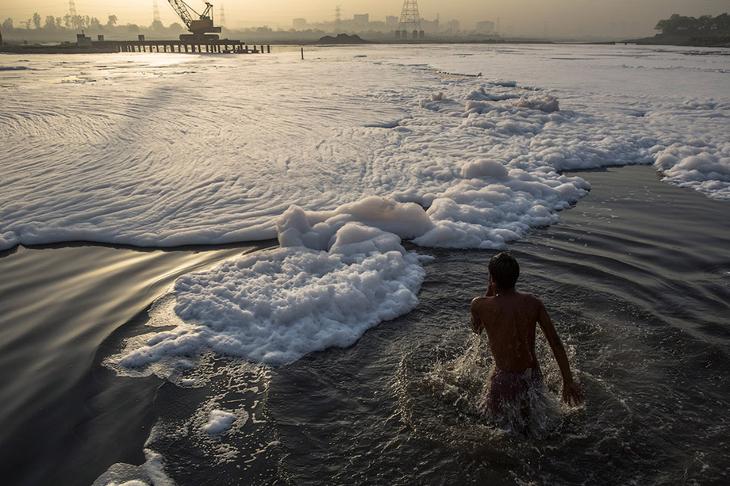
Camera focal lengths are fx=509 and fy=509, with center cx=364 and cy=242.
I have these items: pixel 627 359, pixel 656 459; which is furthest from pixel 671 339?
pixel 656 459

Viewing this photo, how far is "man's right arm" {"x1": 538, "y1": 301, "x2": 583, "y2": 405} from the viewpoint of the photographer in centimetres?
330

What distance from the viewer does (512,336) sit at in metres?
3.40

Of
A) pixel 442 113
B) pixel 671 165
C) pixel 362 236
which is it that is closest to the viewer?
pixel 362 236

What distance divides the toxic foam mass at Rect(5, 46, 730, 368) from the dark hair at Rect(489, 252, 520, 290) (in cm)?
197

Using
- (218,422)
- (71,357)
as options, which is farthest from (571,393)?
(71,357)

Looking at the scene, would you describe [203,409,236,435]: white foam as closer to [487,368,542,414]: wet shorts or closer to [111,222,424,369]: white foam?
[111,222,424,369]: white foam

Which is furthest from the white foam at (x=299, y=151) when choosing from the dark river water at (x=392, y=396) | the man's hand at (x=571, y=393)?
the man's hand at (x=571, y=393)

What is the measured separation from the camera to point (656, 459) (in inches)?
129

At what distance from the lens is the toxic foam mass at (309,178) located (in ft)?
17.8

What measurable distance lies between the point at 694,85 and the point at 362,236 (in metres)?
23.3

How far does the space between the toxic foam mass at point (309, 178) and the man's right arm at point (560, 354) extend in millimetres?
2050

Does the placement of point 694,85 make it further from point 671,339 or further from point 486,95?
point 671,339

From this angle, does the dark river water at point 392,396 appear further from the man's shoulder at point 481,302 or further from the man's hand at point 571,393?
the man's shoulder at point 481,302

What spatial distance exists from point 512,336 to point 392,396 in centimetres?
110
